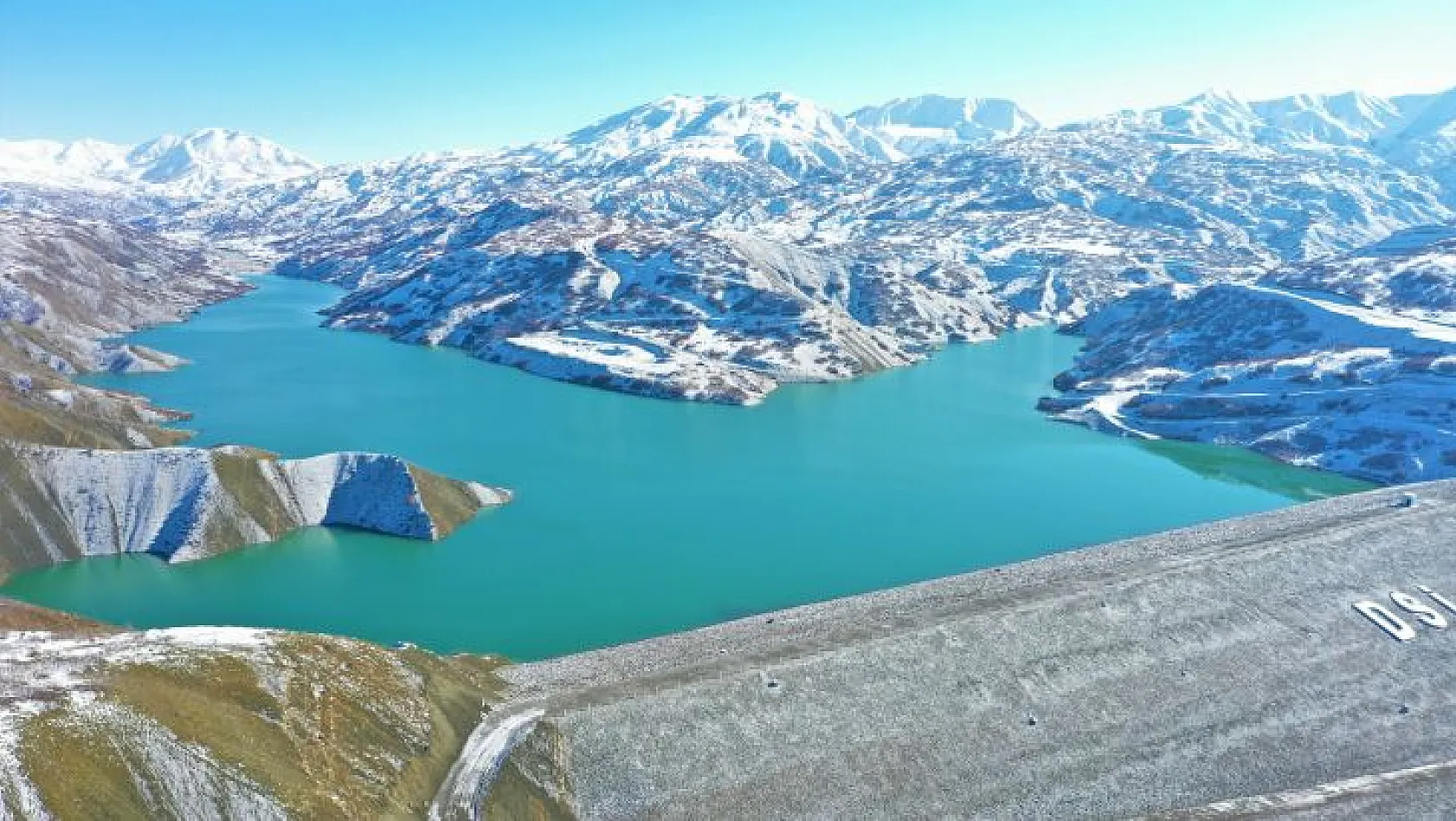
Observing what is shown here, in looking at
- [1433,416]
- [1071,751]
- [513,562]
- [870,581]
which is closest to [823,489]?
[870,581]

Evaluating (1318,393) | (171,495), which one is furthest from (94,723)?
(1318,393)

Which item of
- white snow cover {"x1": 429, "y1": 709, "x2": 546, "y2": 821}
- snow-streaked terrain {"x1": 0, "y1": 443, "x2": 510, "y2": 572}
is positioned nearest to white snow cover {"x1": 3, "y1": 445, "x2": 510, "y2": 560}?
snow-streaked terrain {"x1": 0, "y1": 443, "x2": 510, "y2": 572}

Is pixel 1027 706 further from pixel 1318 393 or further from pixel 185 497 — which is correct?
pixel 1318 393

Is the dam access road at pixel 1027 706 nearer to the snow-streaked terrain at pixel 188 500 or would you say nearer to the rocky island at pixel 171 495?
the rocky island at pixel 171 495

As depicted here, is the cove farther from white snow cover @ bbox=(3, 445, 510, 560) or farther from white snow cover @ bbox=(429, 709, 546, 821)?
white snow cover @ bbox=(429, 709, 546, 821)

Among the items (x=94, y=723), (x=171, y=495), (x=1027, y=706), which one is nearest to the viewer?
(x=94, y=723)

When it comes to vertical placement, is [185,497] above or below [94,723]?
below

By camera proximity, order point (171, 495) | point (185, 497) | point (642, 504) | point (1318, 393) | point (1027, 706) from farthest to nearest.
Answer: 1. point (1318, 393)
2. point (642, 504)
3. point (171, 495)
4. point (185, 497)
5. point (1027, 706)

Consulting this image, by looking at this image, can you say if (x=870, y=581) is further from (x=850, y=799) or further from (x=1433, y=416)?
(x=1433, y=416)

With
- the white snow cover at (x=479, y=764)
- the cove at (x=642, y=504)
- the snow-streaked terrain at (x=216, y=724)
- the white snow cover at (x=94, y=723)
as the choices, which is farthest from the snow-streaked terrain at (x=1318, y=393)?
the white snow cover at (x=94, y=723)
